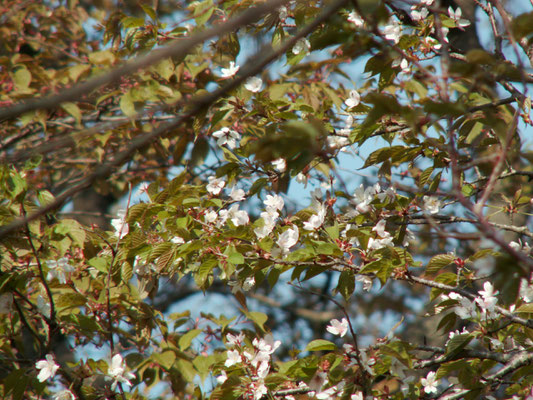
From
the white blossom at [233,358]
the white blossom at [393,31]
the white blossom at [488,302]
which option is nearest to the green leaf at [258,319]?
the white blossom at [233,358]

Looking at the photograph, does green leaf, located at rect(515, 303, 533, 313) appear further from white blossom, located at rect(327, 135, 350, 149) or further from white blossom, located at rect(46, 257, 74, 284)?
white blossom, located at rect(46, 257, 74, 284)

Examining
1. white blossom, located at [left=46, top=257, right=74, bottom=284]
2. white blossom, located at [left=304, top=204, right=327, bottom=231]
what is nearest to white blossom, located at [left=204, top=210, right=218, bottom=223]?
white blossom, located at [left=304, top=204, right=327, bottom=231]

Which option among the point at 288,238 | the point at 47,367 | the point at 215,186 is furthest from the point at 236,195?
the point at 47,367

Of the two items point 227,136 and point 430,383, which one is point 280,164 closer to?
point 227,136

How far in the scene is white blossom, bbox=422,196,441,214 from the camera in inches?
70.7

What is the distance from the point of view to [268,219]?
166cm

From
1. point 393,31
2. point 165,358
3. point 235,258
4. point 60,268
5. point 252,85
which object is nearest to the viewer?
point 235,258

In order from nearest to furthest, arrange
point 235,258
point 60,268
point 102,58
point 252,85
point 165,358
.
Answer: point 235,258
point 252,85
point 60,268
point 165,358
point 102,58

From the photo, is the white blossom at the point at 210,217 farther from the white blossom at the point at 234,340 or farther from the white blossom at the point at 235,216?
the white blossom at the point at 234,340

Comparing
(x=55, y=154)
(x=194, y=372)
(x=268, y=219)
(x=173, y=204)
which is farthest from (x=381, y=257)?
(x=55, y=154)

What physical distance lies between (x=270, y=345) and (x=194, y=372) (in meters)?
0.46

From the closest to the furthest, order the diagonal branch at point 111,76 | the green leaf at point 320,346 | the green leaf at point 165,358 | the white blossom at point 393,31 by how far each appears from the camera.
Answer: the diagonal branch at point 111,76 < the green leaf at point 320,346 < the white blossom at point 393,31 < the green leaf at point 165,358

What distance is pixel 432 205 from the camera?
5.96 feet

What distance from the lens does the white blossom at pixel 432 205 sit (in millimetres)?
1797
